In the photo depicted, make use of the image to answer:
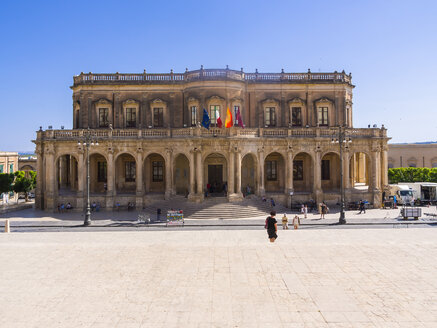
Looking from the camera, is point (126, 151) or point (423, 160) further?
point (423, 160)

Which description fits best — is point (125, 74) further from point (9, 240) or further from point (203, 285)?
point (203, 285)

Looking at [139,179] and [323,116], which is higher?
[323,116]

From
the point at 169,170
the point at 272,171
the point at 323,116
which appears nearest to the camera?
the point at 169,170

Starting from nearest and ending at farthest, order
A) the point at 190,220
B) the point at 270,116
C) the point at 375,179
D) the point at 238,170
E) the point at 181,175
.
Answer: the point at 190,220 → the point at 238,170 → the point at 375,179 → the point at 181,175 → the point at 270,116

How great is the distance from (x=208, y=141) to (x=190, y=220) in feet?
27.3

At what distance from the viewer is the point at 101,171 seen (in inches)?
1511

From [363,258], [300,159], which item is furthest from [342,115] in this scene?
[363,258]

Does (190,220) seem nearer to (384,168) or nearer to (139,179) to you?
(139,179)

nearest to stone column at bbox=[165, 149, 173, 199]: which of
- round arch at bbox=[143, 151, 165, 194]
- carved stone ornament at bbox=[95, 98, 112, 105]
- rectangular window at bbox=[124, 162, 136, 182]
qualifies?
round arch at bbox=[143, 151, 165, 194]

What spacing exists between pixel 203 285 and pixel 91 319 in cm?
421

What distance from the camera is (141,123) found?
3847 centimetres

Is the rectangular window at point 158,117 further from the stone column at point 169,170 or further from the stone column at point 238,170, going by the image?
the stone column at point 238,170

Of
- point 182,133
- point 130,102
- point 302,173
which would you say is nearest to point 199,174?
point 182,133

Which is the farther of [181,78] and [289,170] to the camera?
[181,78]
